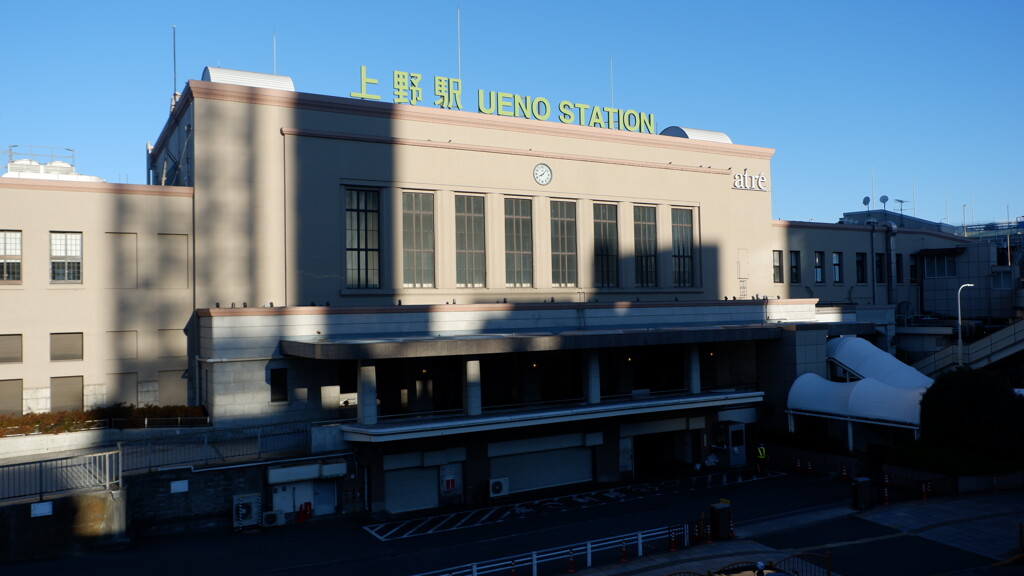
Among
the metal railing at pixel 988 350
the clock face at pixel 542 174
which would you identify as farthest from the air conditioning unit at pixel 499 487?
the metal railing at pixel 988 350

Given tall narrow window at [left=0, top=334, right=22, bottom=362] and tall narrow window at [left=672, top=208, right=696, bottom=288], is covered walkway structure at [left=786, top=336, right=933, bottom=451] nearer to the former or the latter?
tall narrow window at [left=672, top=208, right=696, bottom=288]

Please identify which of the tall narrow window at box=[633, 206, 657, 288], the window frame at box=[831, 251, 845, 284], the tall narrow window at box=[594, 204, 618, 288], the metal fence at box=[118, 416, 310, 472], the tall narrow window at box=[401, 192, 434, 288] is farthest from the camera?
the window frame at box=[831, 251, 845, 284]

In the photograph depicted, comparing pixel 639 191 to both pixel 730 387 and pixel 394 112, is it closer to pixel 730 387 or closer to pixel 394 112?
pixel 730 387

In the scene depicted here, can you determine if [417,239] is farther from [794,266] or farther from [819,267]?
[819,267]

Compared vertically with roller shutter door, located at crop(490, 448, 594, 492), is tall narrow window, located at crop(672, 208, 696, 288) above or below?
above

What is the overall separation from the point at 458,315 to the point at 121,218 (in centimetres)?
1734

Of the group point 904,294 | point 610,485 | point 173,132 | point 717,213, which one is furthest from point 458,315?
point 904,294

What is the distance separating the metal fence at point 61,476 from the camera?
82.4 feet

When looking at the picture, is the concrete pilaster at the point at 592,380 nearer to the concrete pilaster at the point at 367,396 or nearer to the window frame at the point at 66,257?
the concrete pilaster at the point at 367,396

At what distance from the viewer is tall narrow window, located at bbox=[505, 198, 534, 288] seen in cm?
4553

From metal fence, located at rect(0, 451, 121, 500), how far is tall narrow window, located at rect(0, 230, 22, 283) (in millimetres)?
12698

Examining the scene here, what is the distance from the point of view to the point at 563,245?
155 feet

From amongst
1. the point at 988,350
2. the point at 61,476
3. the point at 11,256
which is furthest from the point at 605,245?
the point at 61,476

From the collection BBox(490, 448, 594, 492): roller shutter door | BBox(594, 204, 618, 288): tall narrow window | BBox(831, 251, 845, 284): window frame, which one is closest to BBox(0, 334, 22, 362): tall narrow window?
BBox(490, 448, 594, 492): roller shutter door
